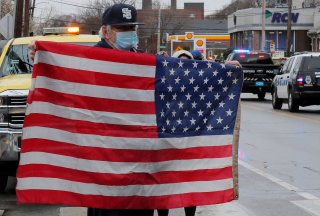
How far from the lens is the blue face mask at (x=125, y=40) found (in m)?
4.50

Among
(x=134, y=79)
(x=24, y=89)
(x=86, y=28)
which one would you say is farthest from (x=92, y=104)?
(x=86, y=28)

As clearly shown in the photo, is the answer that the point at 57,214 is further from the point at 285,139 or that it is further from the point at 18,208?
the point at 285,139

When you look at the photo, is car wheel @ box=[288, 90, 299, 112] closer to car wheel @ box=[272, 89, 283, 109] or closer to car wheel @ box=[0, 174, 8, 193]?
car wheel @ box=[272, 89, 283, 109]

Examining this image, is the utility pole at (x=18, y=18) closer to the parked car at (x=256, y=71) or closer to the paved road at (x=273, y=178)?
the parked car at (x=256, y=71)

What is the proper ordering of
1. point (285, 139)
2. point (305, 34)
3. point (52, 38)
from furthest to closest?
point (305, 34), point (285, 139), point (52, 38)

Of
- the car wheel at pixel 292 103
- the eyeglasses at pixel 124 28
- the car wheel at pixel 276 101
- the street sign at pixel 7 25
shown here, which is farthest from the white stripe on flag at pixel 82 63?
the street sign at pixel 7 25

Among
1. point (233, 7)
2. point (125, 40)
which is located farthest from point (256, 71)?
point (233, 7)

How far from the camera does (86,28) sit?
94375 millimetres

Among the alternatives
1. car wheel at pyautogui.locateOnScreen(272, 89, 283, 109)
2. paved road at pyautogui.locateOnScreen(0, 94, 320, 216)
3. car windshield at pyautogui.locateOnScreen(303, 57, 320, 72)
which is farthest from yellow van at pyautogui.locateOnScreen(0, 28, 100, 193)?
car wheel at pyautogui.locateOnScreen(272, 89, 283, 109)

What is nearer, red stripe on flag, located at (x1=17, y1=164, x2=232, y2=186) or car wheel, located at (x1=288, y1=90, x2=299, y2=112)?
red stripe on flag, located at (x1=17, y1=164, x2=232, y2=186)

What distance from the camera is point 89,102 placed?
169 inches

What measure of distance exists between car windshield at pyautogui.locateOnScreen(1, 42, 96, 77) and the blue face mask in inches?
229

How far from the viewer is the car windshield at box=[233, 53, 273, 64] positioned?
31281 mm

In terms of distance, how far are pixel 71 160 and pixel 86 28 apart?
91.3 m
